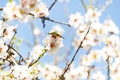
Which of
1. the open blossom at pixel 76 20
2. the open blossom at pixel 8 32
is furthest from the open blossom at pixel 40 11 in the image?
the open blossom at pixel 76 20

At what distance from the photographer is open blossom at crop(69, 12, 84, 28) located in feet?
17.7

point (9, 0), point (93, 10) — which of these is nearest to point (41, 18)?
point (9, 0)

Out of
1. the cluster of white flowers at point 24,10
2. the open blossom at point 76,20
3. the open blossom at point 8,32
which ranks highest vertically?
the open blossom at point 76,20

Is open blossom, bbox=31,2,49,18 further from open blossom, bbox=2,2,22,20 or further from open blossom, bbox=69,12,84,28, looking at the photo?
open blossom, bbox=69,12,84,28

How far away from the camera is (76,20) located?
5492 mm

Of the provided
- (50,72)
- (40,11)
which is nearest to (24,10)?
(40,11)

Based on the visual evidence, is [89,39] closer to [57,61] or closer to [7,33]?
[7,33]

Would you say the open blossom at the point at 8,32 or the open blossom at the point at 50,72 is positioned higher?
the open blossom at the point at 50,72

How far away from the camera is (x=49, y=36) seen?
4.58 meters

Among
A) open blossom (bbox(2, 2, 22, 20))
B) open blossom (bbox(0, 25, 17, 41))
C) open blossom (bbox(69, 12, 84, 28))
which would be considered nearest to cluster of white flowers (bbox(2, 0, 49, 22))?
open blossom (bbox(2, 2, 22, 20))

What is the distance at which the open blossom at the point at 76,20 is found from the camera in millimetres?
5395

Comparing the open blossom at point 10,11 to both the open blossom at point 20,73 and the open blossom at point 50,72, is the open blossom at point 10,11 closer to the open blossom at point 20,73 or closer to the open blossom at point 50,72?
the open blossom at point 20,73

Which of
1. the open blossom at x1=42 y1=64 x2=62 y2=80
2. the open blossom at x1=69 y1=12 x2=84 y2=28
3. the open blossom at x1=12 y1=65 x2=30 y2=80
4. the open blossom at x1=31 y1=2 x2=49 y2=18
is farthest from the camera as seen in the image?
the open blossom at x1=42 y1=64 x2=62 y2=80

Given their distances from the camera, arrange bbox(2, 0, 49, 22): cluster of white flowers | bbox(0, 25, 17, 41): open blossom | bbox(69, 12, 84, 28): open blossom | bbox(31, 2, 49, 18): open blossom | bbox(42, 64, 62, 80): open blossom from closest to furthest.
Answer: bbox(2, 0, 49, 22): cluster of white flowers < bbox(31, 2, 49, 18): open blossom < bbox(0, 25, 17, 41): open blossom < bbox(69, 12, 84, 28): open blossom < bbox(42, 64, 62, 80): open blossom
